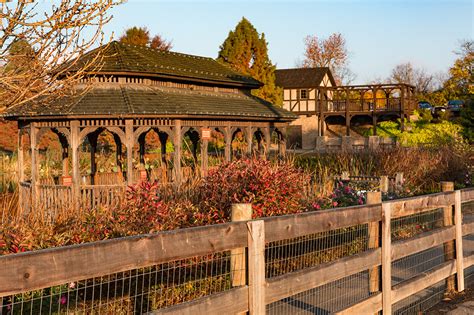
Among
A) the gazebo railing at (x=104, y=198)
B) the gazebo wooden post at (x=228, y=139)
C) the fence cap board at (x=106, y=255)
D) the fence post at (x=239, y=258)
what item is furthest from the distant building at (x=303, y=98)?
the fence cap board at (x=106, y=255)

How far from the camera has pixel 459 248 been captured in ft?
27.8

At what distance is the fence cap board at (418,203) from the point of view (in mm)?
6938

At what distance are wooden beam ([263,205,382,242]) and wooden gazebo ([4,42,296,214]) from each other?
854 cm

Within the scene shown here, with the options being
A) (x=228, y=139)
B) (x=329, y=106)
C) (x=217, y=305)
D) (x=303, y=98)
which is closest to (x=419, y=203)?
(x=217, y=305)

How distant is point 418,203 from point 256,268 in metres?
3.45

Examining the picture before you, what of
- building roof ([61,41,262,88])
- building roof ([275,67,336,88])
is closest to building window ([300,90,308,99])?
building roof ([275,67,336,88])

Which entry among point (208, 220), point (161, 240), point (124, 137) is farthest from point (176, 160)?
point (161, 240)

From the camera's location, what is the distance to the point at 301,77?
5962 centimetres

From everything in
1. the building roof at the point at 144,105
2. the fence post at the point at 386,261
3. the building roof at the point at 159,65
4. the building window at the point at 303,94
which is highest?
the building window at the point at 303,94

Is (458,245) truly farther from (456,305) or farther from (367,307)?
(367,307)

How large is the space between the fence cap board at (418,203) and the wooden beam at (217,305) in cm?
275

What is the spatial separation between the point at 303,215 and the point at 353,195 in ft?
31.0

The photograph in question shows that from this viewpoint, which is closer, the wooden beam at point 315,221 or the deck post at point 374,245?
the wooden beam at point 315,221

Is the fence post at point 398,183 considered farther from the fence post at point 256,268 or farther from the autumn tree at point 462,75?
the autumn tree at point 462,75
